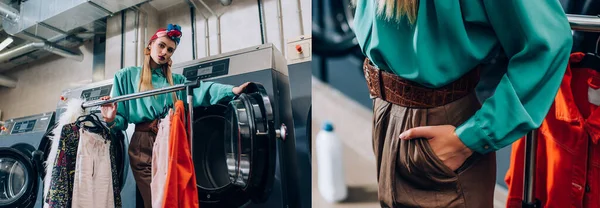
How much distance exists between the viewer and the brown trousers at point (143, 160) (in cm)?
200

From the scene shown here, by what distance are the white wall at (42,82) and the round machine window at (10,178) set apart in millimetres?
904

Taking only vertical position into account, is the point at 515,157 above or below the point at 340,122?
below

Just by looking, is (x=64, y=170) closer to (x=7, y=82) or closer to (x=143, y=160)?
(x=143, y=160)

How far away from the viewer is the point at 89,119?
205cm

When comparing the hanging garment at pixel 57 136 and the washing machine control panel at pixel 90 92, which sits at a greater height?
the washing machine control panel at pixel 90 92

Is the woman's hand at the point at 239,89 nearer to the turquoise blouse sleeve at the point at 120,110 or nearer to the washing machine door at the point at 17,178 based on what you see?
the turquoise blouse sleeve at the point at 120,110

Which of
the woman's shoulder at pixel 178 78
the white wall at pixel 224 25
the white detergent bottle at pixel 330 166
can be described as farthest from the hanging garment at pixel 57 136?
the white detergent bottle at pixel 330 166

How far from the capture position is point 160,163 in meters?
1.65

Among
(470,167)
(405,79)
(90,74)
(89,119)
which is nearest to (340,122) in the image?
(405,79)

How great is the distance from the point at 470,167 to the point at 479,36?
29 cm

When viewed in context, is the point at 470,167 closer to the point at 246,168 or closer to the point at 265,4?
the point at 246,168

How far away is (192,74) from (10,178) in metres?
2.16

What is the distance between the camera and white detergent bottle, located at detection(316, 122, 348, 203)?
105 centimetres

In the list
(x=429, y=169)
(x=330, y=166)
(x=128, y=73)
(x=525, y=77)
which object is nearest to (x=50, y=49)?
(x=128, y=73)
